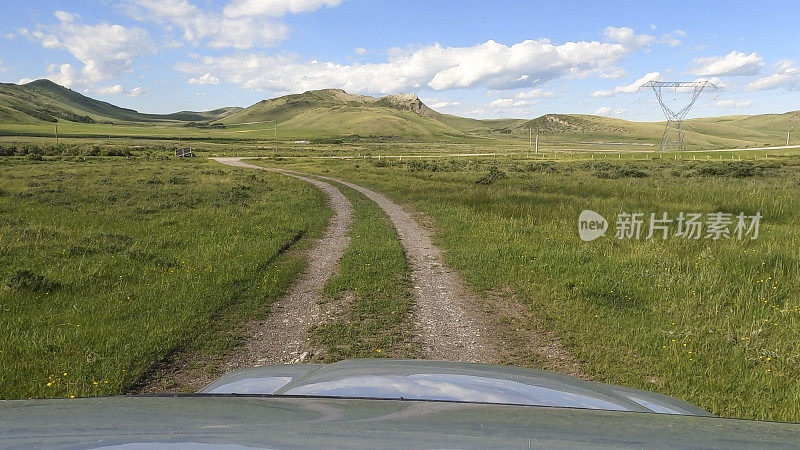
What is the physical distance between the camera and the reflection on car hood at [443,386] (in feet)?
8.02

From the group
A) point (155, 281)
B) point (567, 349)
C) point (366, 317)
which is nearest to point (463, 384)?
point (567, 349)

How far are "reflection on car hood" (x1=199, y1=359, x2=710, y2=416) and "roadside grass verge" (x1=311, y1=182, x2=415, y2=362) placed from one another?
2.95m

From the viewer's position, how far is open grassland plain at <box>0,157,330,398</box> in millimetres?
5473

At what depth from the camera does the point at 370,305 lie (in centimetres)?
799

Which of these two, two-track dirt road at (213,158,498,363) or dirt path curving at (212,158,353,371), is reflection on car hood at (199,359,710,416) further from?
two-track dirt road at (213,158,498,363)

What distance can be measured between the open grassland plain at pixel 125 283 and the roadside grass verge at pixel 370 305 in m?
1.30

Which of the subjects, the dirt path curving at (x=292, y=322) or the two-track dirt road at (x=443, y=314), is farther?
the two-track dirt road at (x=443, y=314)

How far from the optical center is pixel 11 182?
28250 millimetres

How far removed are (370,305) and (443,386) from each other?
5.50 m

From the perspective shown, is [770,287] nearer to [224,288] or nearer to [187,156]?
[224,288]
